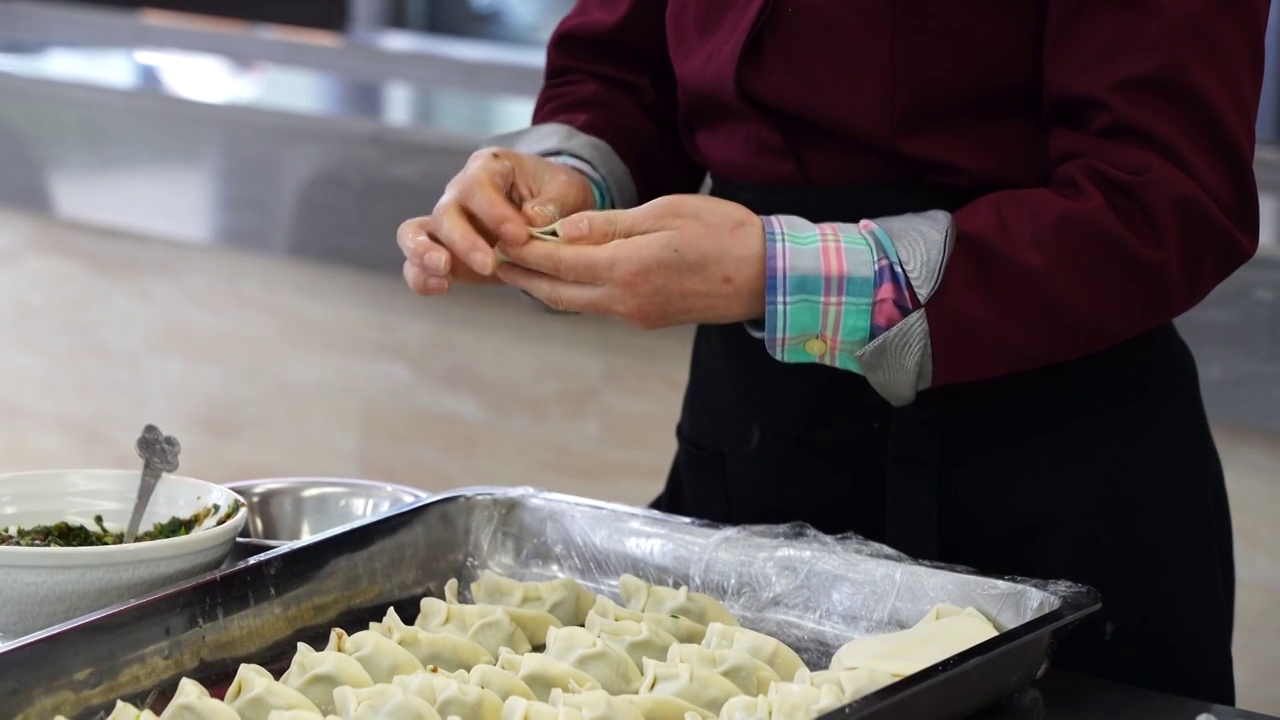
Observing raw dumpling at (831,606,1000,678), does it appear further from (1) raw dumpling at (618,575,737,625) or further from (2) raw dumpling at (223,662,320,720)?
(2) raw dumpling at (223,662,320,720)

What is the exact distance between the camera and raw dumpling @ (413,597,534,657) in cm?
115

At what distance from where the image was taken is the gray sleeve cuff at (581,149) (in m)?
1.43

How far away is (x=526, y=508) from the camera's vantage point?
1.33 meters

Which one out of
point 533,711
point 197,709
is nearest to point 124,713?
point 197,709

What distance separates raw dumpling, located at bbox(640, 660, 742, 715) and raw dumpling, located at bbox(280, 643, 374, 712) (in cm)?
20

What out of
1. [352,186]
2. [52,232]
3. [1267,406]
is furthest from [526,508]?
[52,232]

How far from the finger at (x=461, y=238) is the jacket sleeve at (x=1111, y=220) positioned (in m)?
0.30

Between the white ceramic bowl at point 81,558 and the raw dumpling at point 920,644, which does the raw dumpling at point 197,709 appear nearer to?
the white ceramic bowl at point 81,558

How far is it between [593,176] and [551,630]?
1.57 ft

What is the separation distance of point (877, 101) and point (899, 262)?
17 centimetres

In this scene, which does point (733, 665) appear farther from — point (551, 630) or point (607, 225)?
point (607, 225)

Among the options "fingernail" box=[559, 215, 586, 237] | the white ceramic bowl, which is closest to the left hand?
"fingernail" box=[559, 215, 586, 237]

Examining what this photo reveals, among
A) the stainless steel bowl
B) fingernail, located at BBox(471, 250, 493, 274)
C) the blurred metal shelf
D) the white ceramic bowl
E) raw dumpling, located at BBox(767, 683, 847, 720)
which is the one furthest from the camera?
the blurred metal shelf

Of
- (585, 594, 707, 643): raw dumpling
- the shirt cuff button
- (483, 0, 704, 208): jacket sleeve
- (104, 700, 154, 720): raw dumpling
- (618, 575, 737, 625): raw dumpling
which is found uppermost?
(483, 0, 704, 208): jacket sleeve
